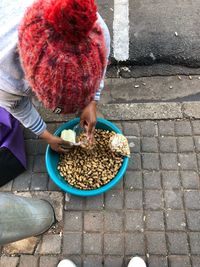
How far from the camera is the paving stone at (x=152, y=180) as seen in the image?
8.19 ft

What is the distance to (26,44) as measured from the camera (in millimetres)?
1271

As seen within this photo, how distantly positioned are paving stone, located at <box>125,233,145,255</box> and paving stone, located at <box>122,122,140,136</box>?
0.81m

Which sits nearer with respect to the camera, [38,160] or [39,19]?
[39,19]

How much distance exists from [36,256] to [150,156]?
1.11 m

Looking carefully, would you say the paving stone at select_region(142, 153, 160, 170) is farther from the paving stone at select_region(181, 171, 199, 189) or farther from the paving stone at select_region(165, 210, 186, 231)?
the paving stone at select_region(165, 210, 186, 231)

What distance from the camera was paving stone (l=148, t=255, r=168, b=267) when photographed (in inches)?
87.8

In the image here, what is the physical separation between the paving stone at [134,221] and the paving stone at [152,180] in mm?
215

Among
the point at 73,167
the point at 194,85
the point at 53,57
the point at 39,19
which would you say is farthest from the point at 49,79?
the point at 194,85

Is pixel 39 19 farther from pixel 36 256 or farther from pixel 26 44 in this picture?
pixel 36 256

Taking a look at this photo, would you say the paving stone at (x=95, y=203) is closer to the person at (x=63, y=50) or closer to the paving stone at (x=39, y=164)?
the paving stone at (x=39, y=164)

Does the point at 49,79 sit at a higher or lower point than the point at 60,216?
higher

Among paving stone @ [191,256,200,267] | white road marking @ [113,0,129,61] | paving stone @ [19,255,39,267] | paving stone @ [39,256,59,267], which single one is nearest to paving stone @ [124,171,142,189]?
paving stone @ [191,256,200,267]

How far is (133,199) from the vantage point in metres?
2.46

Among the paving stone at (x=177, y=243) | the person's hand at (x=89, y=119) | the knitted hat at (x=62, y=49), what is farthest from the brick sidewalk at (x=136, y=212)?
the knitted hat at (x=62, y=49)
